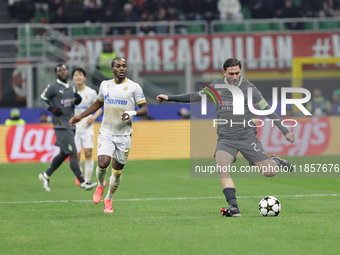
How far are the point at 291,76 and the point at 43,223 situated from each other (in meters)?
17.5

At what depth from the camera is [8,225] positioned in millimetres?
7629

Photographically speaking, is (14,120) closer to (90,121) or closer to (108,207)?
(90,121)

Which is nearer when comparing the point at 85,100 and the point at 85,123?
the point at 85,100

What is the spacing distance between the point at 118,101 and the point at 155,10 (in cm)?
1906

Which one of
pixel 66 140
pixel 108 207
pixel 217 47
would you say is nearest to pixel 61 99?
pixel 66 140

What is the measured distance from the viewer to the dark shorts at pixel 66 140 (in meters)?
11.9

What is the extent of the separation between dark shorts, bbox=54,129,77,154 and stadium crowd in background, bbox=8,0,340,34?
1375 cm

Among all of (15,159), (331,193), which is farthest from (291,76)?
(331,193)

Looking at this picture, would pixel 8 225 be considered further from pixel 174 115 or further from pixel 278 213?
pixel 174 115

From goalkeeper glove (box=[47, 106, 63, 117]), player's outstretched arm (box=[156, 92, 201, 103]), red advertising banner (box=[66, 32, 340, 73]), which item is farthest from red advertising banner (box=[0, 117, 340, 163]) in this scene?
player's outstretched arm (box=[156, 92, 201, 103])

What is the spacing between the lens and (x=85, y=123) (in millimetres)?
13125

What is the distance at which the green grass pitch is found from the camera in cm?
607

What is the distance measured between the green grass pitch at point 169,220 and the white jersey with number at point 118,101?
122 centimetres

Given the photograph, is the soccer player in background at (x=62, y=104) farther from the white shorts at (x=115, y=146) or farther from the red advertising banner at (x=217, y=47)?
the red advertising banner at (x=217, y=47)
